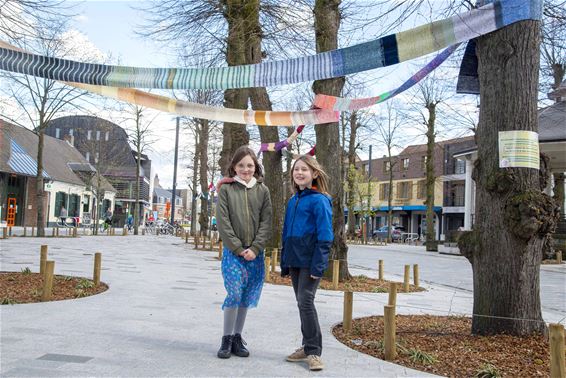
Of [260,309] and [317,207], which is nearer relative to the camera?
[317,207]

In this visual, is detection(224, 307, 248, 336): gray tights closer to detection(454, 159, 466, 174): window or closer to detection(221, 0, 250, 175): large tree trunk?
detection(221, 0, 250, 175): large tree trunk

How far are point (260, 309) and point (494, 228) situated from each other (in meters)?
3.35

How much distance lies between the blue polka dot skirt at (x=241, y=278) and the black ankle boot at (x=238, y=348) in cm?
29

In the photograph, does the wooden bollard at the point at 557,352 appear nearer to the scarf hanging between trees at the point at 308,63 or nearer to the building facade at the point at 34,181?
the scarf hanging between trees at the point at 308,63

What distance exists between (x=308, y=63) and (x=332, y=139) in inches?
186

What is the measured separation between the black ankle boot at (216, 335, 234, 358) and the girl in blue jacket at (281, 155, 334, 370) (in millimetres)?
518

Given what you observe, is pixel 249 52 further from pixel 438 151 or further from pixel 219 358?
pixel 438 151

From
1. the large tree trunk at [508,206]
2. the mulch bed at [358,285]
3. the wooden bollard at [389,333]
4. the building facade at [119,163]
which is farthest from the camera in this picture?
the building facade at [119,163]

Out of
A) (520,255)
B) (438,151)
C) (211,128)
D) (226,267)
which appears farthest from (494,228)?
(438,151)

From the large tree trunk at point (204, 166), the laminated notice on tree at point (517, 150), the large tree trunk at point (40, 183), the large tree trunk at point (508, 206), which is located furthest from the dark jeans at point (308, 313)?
the large tree trunk at point (204, 166)

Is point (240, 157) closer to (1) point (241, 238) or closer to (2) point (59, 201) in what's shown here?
(1) point (241, 238)

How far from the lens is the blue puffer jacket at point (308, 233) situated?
4.28 metres

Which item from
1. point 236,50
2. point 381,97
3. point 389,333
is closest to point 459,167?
point 236,50

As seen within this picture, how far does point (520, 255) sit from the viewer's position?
5.16m
